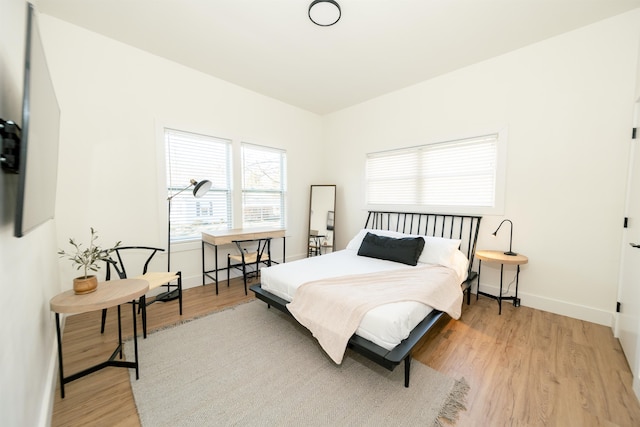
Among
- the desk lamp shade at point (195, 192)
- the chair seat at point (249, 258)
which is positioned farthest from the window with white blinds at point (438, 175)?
the desk lamp shade at point (195, 192)

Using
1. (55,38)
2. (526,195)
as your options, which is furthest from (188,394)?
(526,195)

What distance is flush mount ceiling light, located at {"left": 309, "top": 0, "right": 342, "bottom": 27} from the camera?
85.9 inches

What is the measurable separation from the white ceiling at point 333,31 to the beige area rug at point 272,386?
3.09 m

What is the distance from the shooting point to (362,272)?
8.43ft

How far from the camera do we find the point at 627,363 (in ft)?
6.22

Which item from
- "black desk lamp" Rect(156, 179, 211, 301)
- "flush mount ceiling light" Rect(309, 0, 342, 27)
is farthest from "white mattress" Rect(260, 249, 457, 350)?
"flush mount ceiling light" Rect(309, 0, 342, 27)

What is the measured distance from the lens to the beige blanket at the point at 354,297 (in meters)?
1.79

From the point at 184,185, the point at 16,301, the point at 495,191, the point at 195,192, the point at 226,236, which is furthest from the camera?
the point at 184,185

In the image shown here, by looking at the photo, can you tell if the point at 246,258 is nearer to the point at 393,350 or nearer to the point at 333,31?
the point at 393,350

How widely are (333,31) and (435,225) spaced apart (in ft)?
9.21

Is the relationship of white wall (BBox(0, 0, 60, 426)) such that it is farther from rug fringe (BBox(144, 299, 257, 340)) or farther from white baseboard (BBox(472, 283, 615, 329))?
white baseboard (BBox(472, 283, 615, 329))

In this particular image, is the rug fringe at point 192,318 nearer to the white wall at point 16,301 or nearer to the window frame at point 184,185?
the white wall at point 16,301

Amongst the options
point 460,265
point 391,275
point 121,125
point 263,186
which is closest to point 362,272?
point 391,275

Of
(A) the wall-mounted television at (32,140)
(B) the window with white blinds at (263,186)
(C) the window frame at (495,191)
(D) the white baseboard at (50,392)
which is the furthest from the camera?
(B) the window with white blinds at (263,186)
